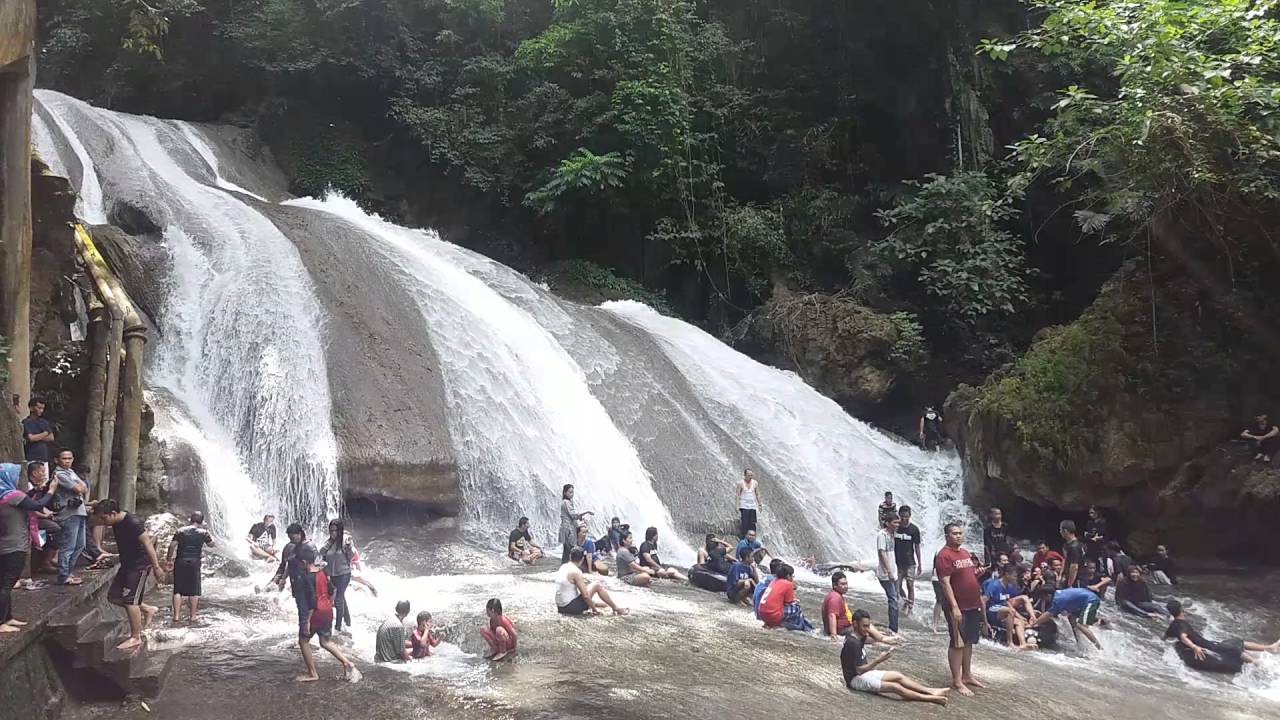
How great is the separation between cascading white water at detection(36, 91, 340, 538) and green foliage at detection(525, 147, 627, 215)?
912cm

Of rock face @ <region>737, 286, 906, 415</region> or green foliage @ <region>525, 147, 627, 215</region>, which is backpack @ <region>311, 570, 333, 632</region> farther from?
green foliage @ <region>525, 147, 627, 215</region>

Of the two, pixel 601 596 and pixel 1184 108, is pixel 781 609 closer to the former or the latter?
pixel 601 596

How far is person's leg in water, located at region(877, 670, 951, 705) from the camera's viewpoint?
24.5 feet

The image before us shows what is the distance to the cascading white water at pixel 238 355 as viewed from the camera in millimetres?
12312

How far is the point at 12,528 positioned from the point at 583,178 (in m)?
19.6

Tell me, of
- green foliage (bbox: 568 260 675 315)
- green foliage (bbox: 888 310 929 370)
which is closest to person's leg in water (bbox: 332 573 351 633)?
green foliage (bbox: 888 310 929 370)

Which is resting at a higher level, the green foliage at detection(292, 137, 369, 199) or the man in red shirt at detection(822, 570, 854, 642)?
the green foliage at detection(292, 137, 369, 199)

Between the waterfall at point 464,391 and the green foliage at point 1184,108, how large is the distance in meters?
6.97

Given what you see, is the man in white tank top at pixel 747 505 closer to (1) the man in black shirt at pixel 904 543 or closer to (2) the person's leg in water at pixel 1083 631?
(1) the man in black shirt at pixel 904 543

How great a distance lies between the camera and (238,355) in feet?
45.8

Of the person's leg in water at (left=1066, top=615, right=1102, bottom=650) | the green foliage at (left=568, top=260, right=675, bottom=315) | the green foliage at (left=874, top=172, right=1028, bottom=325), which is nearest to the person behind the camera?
the person's leg in water at (left=1066, top=615, right=1102, bottom=650)

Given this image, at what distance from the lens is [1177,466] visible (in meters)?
14.9

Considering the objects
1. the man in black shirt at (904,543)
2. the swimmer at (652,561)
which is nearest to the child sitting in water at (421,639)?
the swimmer at (652,561)

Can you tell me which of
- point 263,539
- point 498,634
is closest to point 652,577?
point 498,634
